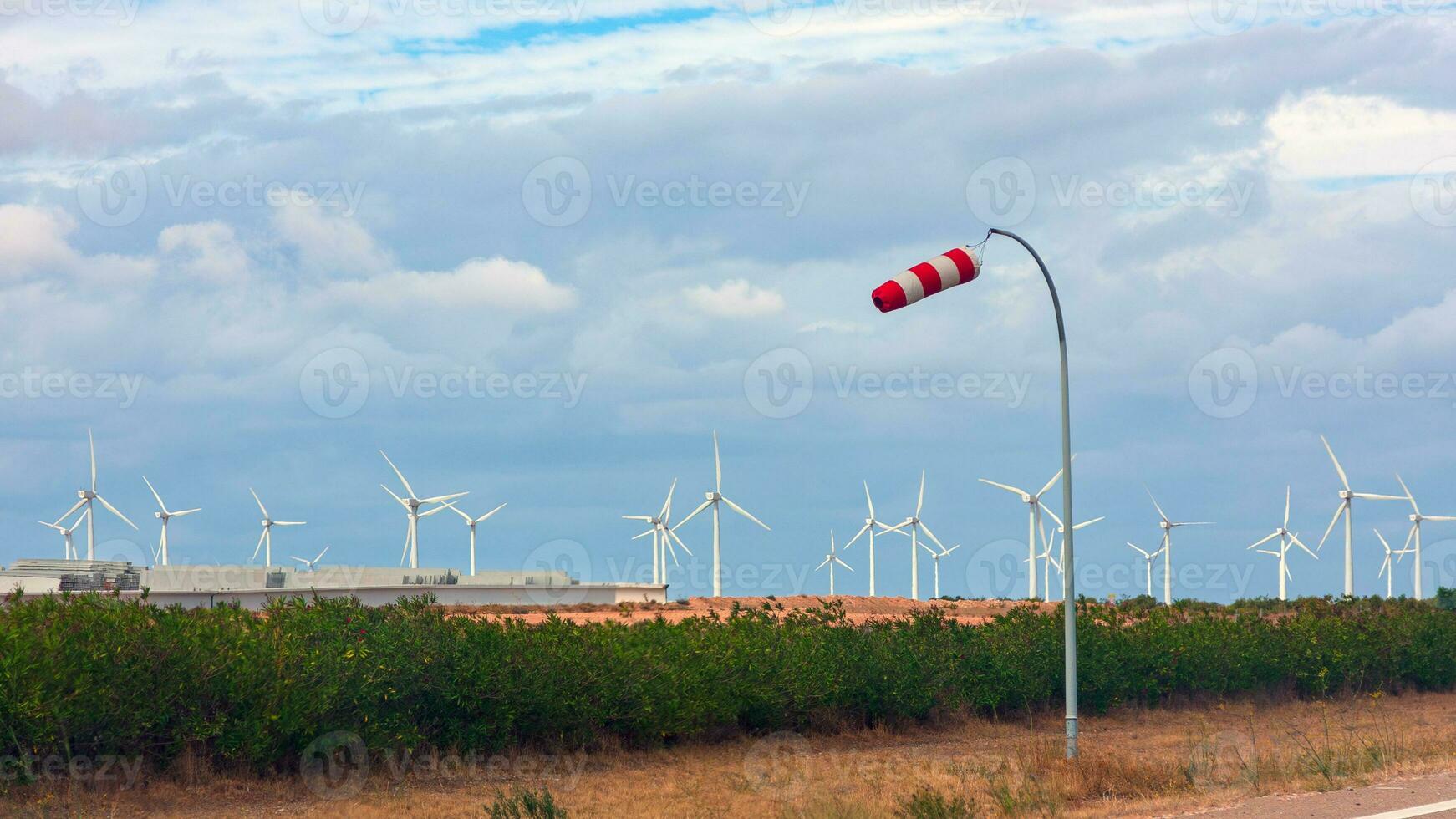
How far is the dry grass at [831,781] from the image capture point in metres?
18.0

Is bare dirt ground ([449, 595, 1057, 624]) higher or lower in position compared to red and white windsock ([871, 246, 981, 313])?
lower

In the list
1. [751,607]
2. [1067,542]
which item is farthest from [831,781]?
[751,607]

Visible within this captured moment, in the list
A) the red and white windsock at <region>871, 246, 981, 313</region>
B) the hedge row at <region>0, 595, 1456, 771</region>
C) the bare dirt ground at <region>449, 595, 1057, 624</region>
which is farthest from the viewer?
the bare dirt ground at <region>449, 595, 1057, 624</region>

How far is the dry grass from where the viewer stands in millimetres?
18016

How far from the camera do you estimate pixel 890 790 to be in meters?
20.9

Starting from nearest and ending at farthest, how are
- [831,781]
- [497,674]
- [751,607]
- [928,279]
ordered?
[928,279]
[831,781]
[497,674]
[751,607]

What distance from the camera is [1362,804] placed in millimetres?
15578

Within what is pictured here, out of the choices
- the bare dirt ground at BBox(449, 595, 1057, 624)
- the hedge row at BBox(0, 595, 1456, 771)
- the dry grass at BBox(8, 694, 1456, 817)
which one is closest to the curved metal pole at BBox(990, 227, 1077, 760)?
the dry grass at BBox(8, 694, 1456, 817)

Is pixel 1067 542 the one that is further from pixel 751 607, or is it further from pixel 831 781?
pixel 751 607

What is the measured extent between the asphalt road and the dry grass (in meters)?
0.67

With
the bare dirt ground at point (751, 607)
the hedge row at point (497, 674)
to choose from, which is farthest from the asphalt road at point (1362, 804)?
the bare dirt ground at point (751, 607)

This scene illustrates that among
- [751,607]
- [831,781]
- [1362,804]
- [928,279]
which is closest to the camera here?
[1362,804]

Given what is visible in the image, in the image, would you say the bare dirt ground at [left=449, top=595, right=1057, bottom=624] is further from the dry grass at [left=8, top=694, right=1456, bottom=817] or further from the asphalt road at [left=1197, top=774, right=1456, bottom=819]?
the asphalt road at [left=1197, top=774, right=1456, bottom=819]

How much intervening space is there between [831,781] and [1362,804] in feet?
30.0
